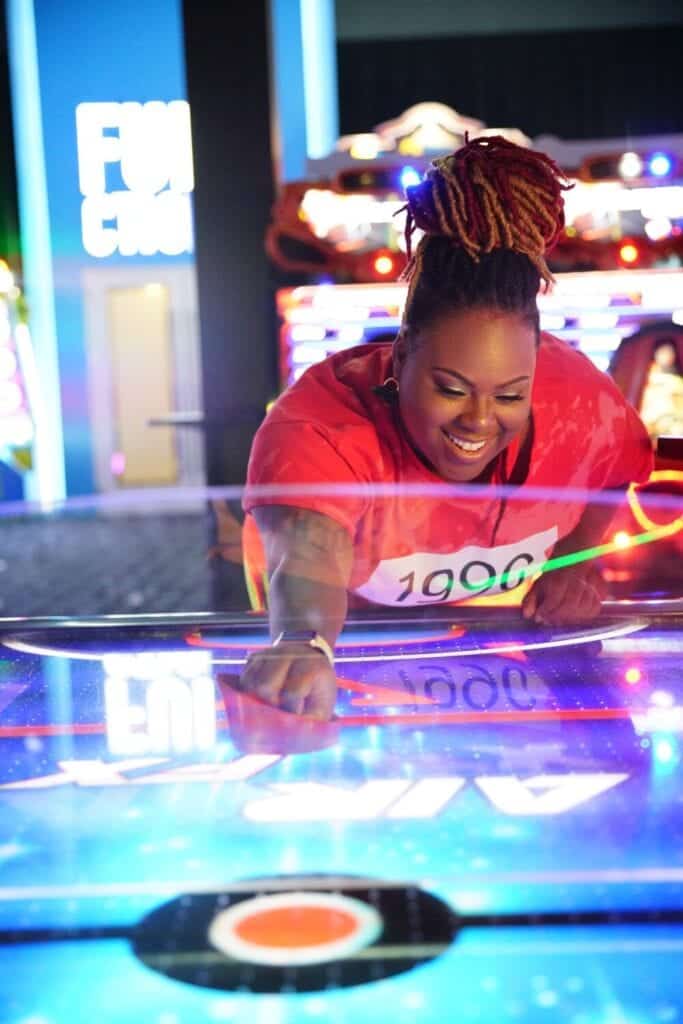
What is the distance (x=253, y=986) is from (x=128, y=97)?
6325mm

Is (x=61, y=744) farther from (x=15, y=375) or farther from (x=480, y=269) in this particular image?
(x=15, y=375)

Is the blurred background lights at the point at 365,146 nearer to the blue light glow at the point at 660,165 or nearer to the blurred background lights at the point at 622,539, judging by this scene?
the blue light glow at the point at 660,165

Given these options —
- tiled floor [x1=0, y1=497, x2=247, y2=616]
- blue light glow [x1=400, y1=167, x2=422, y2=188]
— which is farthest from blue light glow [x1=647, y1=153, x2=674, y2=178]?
tiled floor [x1=0, y1=497, x2=247, y2=616]

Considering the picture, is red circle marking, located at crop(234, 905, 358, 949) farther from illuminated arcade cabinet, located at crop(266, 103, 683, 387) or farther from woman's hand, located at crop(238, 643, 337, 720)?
illuminated arcade cabinet, located at crop(266, 103, 683, 387)

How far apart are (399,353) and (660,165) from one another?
105 inches

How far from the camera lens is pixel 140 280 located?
6496 millimetres

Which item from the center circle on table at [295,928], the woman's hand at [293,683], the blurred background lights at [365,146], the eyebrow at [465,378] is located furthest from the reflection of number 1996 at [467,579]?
the blurred background lights at [365,146]

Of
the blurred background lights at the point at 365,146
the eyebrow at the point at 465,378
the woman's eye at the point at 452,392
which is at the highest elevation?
the blurred background lights at the point at 365,146

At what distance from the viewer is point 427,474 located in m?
1.24

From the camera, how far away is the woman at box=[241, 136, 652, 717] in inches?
43.1

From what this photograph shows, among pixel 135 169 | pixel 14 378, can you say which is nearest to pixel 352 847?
pixel 14 378

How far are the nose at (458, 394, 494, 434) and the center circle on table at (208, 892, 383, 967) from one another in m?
0.62

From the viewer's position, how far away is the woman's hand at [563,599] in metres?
1.33

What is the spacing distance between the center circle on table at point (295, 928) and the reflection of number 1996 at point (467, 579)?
0.83 metres
